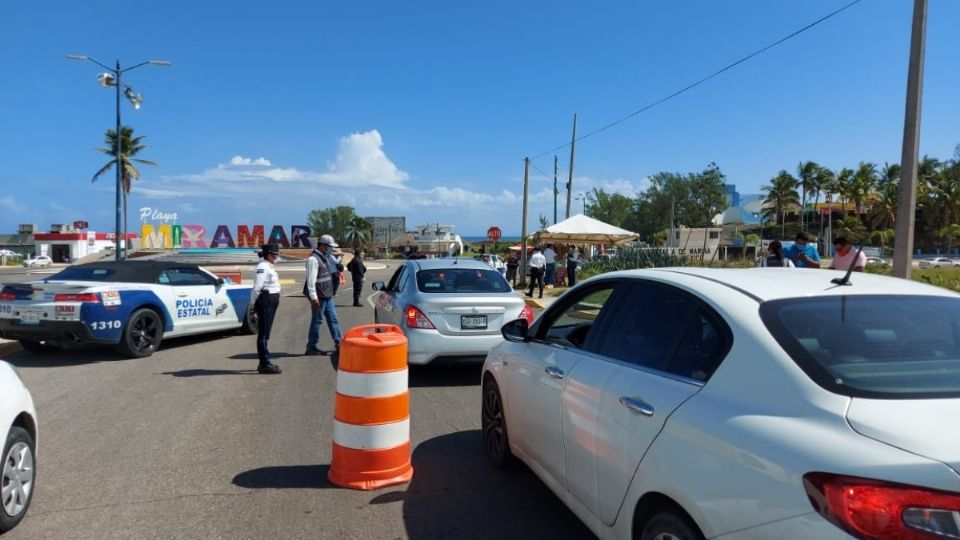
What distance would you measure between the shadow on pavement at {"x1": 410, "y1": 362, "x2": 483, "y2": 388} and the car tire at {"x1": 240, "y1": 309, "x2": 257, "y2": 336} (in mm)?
4428

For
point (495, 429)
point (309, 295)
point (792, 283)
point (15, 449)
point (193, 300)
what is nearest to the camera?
point (792, 283)

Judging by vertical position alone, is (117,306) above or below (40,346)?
above

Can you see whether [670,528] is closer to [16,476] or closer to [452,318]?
[16,476]

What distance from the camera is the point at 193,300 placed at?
10.7 metres

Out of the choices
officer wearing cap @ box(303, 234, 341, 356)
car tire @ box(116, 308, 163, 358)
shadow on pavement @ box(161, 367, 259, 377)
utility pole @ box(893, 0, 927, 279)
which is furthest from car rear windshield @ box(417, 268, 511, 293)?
utility pole @ box(893, 0, 927, 279)

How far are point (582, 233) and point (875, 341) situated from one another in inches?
858

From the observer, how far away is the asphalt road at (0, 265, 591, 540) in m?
3.97

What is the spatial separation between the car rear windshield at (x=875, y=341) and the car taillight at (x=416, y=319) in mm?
5468

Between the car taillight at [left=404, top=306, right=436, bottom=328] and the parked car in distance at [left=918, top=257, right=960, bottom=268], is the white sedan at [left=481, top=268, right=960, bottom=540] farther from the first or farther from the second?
the parked car in distance at [left=918, top=257, right=960, bottom=268]

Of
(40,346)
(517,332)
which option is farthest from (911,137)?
(40,346)

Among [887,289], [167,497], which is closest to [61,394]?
[167,497]

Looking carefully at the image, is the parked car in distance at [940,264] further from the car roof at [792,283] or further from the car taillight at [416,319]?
the car roof at [792,283]

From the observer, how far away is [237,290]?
464 inches

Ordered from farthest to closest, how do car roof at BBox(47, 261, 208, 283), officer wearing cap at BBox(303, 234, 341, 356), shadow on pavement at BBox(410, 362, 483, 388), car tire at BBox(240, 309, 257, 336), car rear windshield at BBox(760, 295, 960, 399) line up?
car tire at BBox(240, 309, 257, 336)
car roof at BBox(47, 261, 208, 283)
officer wearing cap at BBox(303, 234, 341, 356)
shadow on pavement at BBox(410, 362, 483, 388)
car rear windshield at BBox(760, 295, 960, 399)
